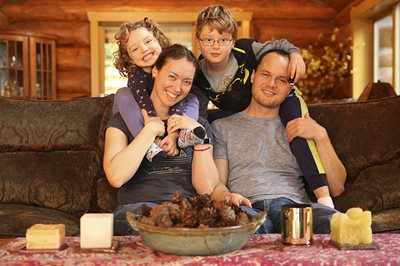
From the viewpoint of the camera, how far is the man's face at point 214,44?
8.25 ft

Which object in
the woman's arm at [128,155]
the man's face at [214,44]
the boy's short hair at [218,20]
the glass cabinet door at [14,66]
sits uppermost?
the glass cabinet door at [14,66]

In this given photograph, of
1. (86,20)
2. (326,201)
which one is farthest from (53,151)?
(86,20)

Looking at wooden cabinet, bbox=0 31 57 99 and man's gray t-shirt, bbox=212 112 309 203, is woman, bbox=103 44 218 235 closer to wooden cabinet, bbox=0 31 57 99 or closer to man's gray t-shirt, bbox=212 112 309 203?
man's gray t-shirt, bbox=212 112 309 203

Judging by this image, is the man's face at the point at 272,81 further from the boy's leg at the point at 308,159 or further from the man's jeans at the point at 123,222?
the man's jeans at the point at 123,222

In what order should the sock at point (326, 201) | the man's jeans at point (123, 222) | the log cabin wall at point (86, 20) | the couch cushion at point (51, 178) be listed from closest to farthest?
the man's jeans at point (123, 222) → the sock at point (326, 201) → the couch cushion at point (51, 178) → the log cabin wall at point (86, 20)

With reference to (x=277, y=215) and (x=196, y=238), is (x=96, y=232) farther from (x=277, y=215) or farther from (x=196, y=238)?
(x=277, y=215)

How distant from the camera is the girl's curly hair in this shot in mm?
2548

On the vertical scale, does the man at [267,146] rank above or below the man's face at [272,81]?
below

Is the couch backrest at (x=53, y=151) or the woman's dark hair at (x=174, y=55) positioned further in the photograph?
the couch backrest at (x=53, y=151)

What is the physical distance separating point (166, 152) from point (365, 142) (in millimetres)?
1000

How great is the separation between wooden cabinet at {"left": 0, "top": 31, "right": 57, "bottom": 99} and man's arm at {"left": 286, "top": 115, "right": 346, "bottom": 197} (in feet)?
15.8

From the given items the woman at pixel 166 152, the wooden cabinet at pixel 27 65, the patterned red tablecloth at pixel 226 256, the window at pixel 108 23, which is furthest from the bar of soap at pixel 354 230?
the window at pixel 108 23

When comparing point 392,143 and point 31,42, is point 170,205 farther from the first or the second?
point 31,42

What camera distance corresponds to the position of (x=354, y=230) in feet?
5.29
